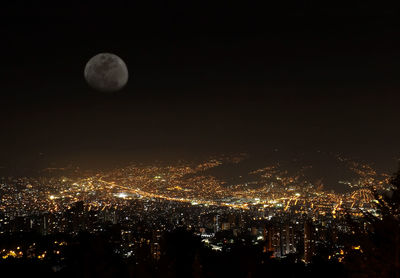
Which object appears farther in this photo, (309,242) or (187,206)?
(187,206)

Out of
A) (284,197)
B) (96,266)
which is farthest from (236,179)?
(96,266)

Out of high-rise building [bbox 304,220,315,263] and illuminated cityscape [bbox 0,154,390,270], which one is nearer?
high-rise building [bbox 304,220,315,263]

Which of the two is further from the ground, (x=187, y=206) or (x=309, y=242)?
(x=309, y=242)

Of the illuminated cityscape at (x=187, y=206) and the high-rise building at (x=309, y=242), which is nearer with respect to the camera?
the high-rise building at (x=309, y=242)

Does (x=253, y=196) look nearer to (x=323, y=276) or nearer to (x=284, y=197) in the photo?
(x=284, y=197)

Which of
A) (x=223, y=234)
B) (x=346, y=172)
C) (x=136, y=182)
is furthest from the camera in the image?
(x=136, y=182)

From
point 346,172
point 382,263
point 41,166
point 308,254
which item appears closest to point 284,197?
point 346,172

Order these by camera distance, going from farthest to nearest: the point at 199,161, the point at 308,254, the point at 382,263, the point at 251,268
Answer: the point at 199,161 → the point at 308,254 → the point at 251,268 → the point at 382,263

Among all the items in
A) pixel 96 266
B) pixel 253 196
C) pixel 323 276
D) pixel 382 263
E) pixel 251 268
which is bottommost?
pixel 253 196

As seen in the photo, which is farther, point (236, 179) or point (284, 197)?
point (236, 179)

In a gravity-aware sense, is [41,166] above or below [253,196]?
above
